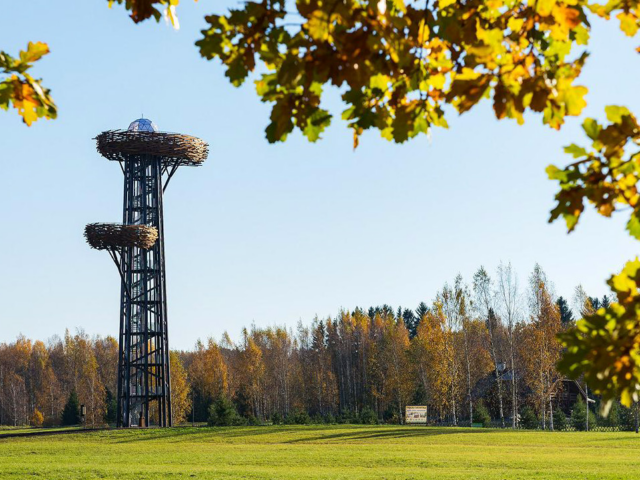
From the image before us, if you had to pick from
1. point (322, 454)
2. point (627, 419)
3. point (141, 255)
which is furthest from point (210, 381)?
point (322, 454)

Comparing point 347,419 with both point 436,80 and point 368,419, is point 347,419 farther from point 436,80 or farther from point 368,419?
point 436,80

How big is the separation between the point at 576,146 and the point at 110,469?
1645 cm

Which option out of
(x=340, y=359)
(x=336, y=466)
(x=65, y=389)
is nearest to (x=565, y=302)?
(x=340, y=359)

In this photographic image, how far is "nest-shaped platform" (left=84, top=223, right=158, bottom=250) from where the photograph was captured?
36906 millimetres

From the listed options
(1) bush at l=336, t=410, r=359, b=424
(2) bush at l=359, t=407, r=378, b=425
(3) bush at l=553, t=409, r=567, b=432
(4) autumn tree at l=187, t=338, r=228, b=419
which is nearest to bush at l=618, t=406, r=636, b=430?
(3) bush at l=553, t=409, r=567, b=432

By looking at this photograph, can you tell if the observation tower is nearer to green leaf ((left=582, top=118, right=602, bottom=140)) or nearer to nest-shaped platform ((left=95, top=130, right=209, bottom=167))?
nest-shaped platform ((left=95, top=130, right=209, bottom=167))

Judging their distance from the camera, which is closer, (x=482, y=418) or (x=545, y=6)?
(x=545, y=6)

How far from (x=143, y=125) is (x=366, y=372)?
26.9m

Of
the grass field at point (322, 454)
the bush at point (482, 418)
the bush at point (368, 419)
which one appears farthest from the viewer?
the bush at point (482, 418)

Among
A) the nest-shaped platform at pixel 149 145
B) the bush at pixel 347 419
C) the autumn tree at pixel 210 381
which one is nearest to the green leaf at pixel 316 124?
the bush at pixel 347 419

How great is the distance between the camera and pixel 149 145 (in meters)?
38.6

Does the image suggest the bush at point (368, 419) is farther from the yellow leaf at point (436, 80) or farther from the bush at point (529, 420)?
the yellow leaf at point (436, 80)

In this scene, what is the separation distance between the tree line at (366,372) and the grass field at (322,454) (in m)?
6.80

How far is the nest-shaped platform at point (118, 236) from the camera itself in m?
36.9
